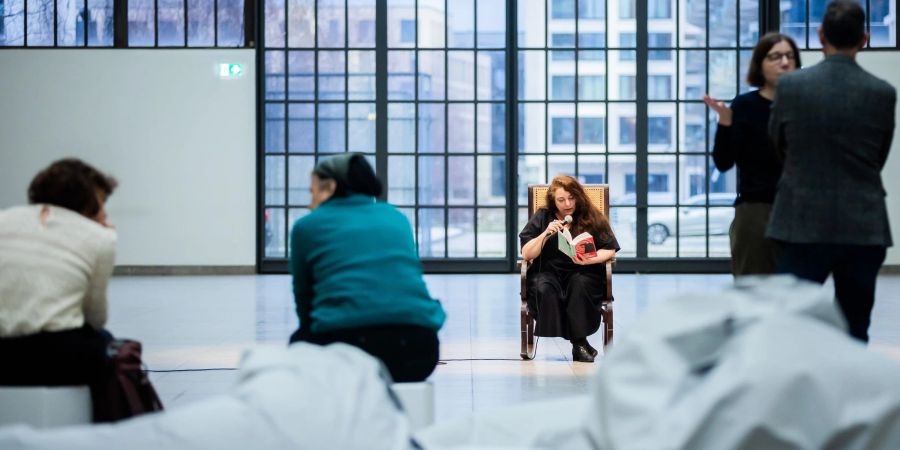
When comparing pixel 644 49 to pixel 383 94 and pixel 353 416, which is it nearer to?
pixel 383 94

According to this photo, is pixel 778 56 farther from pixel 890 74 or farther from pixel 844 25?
pixel 890 74

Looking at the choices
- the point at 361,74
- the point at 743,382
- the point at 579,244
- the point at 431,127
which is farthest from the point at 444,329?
the point at 361,74

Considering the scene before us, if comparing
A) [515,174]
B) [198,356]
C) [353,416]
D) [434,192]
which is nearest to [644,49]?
[515,174]

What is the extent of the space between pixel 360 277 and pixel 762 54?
1398mm

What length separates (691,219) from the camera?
14539 millimetres

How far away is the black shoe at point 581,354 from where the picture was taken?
20.2ft

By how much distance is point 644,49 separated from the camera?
14477 mm

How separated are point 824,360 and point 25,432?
4.53 ft

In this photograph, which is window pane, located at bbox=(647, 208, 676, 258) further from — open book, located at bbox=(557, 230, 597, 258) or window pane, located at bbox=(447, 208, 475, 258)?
open book, located at bbox=(557, 230, 597, 258)

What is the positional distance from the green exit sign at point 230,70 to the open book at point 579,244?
883cm

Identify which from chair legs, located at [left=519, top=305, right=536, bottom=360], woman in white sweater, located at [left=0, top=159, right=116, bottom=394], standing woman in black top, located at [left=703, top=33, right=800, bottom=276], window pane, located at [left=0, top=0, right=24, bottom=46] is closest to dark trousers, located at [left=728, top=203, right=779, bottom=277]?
standing woman in black top, located at [left=703, top=33, right=800, bottom=276]

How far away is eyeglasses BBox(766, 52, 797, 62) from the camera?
3551 mm

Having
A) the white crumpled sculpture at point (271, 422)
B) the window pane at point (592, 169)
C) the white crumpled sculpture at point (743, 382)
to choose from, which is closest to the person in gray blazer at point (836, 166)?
the white crumpled sculpture at point (743, 382)

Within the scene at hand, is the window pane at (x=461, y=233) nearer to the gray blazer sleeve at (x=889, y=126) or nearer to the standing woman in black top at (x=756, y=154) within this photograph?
the standing woman in black top at (x=756, y=154)
